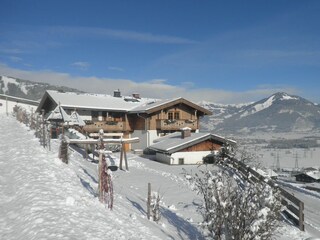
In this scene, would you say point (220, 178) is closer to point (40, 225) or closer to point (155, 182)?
point (40, 225)

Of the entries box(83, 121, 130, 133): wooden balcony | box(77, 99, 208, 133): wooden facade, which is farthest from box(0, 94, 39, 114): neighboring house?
box(83, 121, 130, 133): wooden balcony

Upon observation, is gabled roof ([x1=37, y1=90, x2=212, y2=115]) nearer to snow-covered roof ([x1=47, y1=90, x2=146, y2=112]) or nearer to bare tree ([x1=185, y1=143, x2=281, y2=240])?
snow-covered roof ([x1=47, y1=90, x2=146, y2=112])

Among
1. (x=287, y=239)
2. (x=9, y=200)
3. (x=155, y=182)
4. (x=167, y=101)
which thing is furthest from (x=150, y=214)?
(x=167, y=101)

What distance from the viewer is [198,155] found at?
32250 millimetres

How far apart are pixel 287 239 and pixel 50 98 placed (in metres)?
33.5

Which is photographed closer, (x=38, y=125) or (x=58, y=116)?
(x=38, y=125)

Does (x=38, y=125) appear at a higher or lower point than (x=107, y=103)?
lower

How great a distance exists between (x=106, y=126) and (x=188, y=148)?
11147 mm

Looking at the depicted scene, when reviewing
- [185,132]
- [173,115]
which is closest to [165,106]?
[173,115]

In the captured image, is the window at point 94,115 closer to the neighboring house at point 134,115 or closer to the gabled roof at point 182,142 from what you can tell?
the neighboring house at point 134,115

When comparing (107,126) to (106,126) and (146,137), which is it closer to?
(106,126)

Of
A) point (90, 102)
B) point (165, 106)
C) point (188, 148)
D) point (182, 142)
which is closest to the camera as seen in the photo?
point (188, 148)

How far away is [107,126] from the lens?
38594 mm

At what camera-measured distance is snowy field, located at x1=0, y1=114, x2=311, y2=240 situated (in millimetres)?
8227
